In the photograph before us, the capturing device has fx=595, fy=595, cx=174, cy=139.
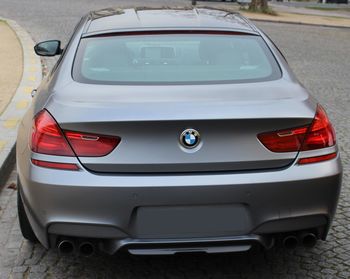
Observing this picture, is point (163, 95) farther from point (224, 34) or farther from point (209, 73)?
point (224, 34)

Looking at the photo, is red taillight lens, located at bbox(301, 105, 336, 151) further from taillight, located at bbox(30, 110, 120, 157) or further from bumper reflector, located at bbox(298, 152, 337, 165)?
taillight, located at bbox(30, 110, 120, 157)

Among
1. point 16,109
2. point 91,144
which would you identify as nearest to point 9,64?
point 16,109

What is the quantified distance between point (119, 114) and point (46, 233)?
744mm

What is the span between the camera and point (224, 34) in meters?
4.00

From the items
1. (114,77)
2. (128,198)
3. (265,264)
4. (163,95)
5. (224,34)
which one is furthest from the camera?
(224,34)

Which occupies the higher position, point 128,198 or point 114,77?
point 114,77

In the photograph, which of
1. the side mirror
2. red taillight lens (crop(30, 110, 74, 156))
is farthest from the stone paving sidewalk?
red taillight lens (crop(30, 110, 74, 156))

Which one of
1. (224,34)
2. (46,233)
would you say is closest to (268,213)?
(46,233)

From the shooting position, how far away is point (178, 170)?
2990 millimetres

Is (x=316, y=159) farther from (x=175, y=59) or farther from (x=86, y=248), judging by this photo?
(x=86, y=248)

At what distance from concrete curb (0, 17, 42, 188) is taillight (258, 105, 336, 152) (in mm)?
2884

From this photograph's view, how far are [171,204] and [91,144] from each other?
502 mm

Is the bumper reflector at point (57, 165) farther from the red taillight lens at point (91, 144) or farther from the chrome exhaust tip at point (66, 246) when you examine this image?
the chrome exhaust tip at point (66, 246)

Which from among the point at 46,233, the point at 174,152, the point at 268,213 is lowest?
the point at 46,233
